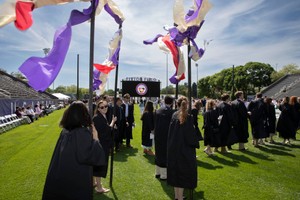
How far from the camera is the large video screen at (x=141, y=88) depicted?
96.5ft

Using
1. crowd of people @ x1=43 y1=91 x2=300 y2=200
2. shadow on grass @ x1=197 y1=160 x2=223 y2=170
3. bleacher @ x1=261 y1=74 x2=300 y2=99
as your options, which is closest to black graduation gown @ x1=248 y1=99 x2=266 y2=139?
crowd of people @ x1=43 y1=91 x2=300 y2=200

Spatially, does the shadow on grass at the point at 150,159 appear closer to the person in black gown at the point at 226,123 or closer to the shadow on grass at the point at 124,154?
the shadow on grass at the point at 124,154

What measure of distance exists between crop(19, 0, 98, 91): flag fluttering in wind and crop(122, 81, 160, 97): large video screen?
82.5 feet

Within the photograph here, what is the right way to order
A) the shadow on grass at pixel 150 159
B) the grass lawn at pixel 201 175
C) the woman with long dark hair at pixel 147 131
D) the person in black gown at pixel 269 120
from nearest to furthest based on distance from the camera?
the grass lawn at pixel 201 175
the shadow on grass at pixel 150 159
the woman with long dark hair at pixel 147 131
the person in black gown at pixel 269 120

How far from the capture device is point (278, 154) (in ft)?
32.0

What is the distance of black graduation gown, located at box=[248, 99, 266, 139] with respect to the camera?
437 inches

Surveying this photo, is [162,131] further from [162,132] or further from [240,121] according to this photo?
[240,121]

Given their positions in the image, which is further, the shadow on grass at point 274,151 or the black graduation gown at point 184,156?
the shadow on grass at point 274,151

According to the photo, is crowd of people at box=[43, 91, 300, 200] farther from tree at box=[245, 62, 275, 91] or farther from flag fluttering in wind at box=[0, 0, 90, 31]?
tree at box=[245, 62, 275, 91]

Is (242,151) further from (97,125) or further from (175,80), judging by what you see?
(97,125)

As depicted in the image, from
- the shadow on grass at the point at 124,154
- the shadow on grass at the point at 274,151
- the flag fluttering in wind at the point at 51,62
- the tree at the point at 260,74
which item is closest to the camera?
the flag fluttering in wind at the point at 51,62

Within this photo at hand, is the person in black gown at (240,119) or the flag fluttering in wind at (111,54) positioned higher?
the flag fluttering in wind at (111,54)

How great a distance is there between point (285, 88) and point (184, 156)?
4484 centimetres

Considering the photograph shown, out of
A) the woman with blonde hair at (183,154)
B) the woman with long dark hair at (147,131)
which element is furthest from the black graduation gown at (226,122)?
the woman with blonde hair at (183,154)
